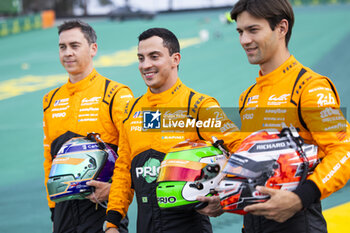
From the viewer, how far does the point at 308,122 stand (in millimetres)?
2809

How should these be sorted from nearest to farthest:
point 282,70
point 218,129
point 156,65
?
point 282,70
point 218,129
point 156,65

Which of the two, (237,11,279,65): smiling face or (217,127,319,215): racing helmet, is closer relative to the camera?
(217,127,319,215): racing helmet

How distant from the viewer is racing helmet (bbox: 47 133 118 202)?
12.4 ft

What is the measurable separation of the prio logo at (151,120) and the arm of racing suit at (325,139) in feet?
3.87

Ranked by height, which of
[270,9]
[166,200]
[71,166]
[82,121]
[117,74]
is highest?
[270,9]

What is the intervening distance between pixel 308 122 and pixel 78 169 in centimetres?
186

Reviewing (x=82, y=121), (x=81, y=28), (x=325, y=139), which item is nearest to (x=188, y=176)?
(x=325, y=139)

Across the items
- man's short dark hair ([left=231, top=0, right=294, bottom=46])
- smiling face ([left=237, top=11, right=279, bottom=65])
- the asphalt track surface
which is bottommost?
the asphalt track surface

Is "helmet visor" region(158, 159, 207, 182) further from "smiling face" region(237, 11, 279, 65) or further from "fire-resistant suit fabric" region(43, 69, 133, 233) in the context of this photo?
"fire-resistant suit fabric" region(43, 69, 133, 233)

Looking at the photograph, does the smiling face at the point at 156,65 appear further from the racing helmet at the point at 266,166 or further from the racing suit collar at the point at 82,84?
the racing helmet at the point at 266,166

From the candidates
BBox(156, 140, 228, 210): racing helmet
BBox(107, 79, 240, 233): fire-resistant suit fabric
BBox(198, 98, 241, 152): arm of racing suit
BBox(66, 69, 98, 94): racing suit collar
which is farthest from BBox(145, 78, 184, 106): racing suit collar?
BBox(66, 69, 98, 94): racing suit collar

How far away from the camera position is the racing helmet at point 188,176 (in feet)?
10.2

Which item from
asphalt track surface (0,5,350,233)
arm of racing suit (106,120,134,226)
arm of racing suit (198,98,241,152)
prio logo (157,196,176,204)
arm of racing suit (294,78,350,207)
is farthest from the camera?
asphalt track surface (0,5,350,233)

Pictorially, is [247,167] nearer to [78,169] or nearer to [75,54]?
[78,169]
